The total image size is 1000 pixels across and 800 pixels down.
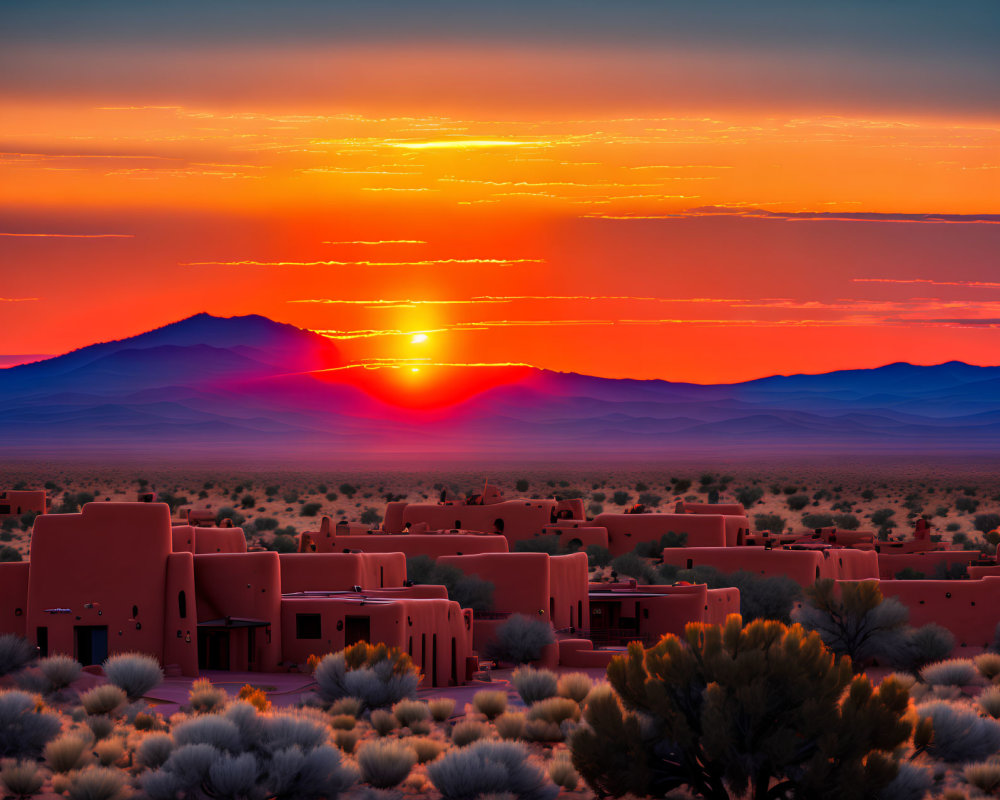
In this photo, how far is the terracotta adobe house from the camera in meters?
38.8

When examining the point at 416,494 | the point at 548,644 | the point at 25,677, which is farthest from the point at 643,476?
the point at 25,677

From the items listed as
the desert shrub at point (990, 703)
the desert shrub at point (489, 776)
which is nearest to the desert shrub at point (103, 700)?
the desert shrub at point (489, 776)

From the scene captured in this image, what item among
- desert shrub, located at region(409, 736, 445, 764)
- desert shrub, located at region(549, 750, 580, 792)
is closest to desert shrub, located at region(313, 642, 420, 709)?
desert shrub, located at region(409, 736, 445, 764)

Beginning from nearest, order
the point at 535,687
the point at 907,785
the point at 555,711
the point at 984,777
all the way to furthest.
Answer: the point at 907,785 → the point at 984,777 → the point at 555,711 → the point at 535,687

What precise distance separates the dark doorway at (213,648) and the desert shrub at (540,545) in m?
24.4

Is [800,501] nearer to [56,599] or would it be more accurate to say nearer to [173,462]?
[56,599]

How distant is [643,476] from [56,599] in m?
119

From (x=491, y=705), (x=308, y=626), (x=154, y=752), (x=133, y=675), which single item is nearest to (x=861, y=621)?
(x=308, y=626)

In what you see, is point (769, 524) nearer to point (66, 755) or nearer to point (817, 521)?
point (817, 521)

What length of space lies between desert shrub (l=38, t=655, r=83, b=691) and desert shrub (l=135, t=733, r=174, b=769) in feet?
29.2

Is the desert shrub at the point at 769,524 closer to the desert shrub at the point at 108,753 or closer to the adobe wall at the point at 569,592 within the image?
the adobe wall at the point at 569,592

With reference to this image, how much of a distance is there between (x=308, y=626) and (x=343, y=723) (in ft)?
33.0

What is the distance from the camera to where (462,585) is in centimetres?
4678

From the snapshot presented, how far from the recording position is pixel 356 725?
31219 millimetres
